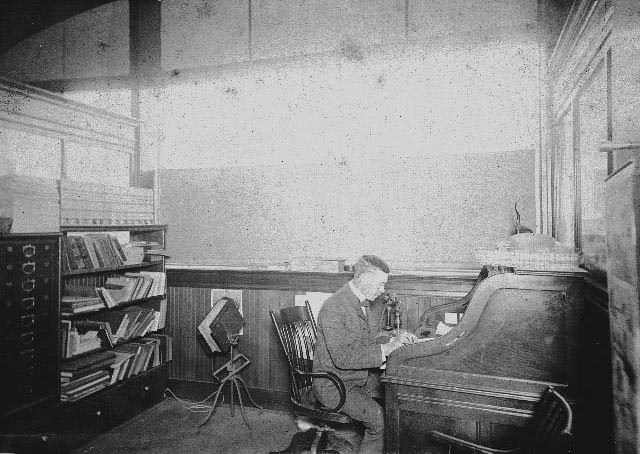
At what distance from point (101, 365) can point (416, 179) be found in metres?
3.17

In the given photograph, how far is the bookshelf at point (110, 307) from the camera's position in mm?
3520

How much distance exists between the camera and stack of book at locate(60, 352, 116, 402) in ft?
11.2

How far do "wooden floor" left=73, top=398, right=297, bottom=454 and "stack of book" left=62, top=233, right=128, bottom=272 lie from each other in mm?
1445

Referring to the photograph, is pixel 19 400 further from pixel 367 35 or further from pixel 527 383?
pixel 367 35

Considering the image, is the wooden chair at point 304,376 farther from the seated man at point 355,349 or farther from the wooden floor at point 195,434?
the wooden floor at point 195,434

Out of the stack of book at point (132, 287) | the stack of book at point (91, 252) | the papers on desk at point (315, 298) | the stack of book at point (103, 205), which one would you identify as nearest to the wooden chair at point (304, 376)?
the papers on desk at point (315, 298)

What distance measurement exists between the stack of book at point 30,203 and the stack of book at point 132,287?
30.9 inches

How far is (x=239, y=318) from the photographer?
4.18m

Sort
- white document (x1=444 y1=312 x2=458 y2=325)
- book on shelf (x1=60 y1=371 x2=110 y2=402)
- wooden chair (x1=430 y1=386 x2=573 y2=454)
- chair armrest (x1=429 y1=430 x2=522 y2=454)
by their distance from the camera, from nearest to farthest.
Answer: wooden chair (x1=430 y1=386 x2=573 y2=454), chair armrest (x1=429 y1=430 x2=522 y2=454), book on shelf (x1=60 y1=371 x2=110 y2=402), white document (x1=444 y1=312 x2=458 y2=325)

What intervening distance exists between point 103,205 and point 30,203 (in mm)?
687

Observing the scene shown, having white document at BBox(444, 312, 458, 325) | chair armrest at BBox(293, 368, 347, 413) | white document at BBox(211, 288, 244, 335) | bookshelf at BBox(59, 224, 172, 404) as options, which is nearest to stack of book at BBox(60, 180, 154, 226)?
bookshelf at BBox(59, 224, 172, 404)

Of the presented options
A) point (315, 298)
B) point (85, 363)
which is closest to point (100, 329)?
point (85, 363)

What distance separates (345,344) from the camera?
2885 mm

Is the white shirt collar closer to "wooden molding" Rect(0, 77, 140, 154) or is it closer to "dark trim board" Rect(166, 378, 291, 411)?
"dark trim board" Rect(166, 378, 291, 411)
